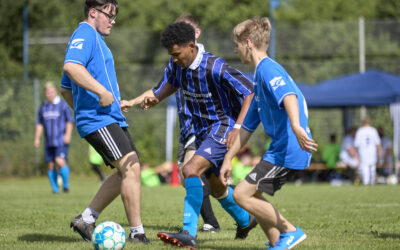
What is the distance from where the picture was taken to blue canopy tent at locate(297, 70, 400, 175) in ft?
57.5

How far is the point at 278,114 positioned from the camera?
4715 mm

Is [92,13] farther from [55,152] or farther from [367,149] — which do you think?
[367,149]

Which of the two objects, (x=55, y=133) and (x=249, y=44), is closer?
(x=249, y=44)

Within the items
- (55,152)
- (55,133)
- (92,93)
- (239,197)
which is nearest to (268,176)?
(239,197)

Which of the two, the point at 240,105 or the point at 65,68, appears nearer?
the point at 65,68

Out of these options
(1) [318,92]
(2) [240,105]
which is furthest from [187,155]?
(1) [318,92]

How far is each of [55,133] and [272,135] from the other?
9275 millimetres

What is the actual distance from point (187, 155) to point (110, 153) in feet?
3.41

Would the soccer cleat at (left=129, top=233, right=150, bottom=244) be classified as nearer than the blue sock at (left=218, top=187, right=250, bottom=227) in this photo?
Yes

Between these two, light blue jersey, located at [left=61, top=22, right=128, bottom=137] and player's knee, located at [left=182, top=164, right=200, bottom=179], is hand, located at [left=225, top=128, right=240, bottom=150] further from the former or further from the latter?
light blue jersey, located at [left=61, top=22, right=128, bottom=137]

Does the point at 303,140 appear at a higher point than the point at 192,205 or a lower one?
higher

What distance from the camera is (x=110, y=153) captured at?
532 centimetres

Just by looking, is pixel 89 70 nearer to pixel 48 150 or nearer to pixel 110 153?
pixel 110 153

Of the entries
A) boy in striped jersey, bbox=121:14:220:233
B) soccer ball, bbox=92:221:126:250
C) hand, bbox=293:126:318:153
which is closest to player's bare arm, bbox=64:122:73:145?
boy in striped jersey, bbox=121:14:220:233
